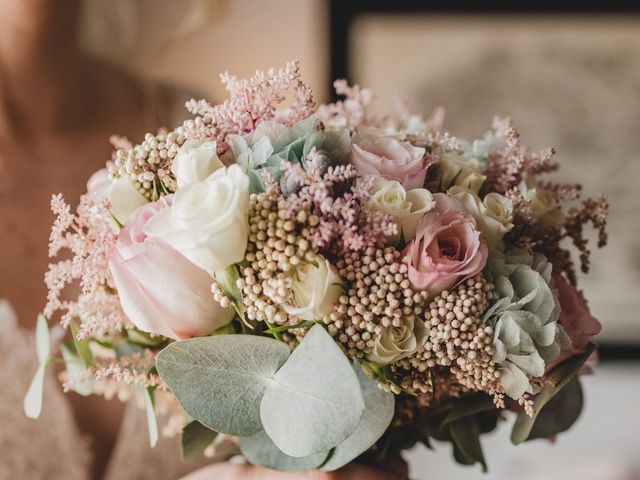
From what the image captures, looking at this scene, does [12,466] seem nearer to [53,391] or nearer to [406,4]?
[53,391]

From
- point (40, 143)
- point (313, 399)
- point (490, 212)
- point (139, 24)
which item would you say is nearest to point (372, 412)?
point (313, 399)

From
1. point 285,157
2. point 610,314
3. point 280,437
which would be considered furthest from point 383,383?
point 610,314

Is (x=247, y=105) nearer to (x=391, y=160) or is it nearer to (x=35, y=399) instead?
(x=391, y=160)

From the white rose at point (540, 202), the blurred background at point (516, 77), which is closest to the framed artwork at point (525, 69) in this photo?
the blurred background at point (516, 77)

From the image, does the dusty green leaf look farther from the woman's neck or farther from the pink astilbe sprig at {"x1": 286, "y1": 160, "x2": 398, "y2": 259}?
the woman's neck

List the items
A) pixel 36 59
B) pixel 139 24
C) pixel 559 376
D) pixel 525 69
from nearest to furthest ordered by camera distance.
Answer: pixel 559 376
pixel 36 59
pixel 139 24
pixel 525 69

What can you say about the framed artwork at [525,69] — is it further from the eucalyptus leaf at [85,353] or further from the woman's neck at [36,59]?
the eucalyptus leaf at [85,353]

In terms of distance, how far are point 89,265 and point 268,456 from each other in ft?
0.84

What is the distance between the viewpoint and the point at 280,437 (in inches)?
19.7

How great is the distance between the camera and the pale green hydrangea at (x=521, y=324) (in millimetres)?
499

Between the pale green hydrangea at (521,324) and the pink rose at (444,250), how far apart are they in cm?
3

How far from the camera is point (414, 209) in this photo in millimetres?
509

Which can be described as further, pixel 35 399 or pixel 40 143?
pixel 40 143

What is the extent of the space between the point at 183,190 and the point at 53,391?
623mm
